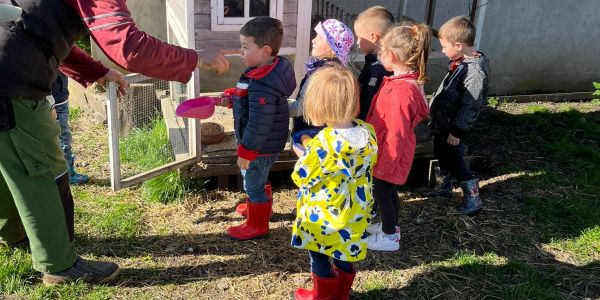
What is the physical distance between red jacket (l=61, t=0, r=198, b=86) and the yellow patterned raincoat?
2.80 ft

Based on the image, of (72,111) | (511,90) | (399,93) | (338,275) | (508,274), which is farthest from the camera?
(511,90)

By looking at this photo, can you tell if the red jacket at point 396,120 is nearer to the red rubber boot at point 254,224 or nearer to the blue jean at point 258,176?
the blue jean at point 258,176

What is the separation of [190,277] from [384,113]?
157cm

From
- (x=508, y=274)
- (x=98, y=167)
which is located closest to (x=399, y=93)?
(x=508, y=274)

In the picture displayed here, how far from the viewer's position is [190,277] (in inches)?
133

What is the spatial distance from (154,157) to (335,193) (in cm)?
226

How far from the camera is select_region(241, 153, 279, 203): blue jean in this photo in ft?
11.7

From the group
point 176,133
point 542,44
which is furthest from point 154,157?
point 542,44

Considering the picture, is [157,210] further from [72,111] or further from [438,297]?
[72,111]

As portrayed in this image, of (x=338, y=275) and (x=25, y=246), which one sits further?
(x=25, y=246)

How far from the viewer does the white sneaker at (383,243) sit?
146 inches

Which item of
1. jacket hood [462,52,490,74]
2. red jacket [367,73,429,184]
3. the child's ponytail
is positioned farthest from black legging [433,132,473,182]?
the child's ponytail

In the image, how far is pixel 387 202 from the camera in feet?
11.8

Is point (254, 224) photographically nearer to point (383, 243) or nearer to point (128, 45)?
point (383, 243)
